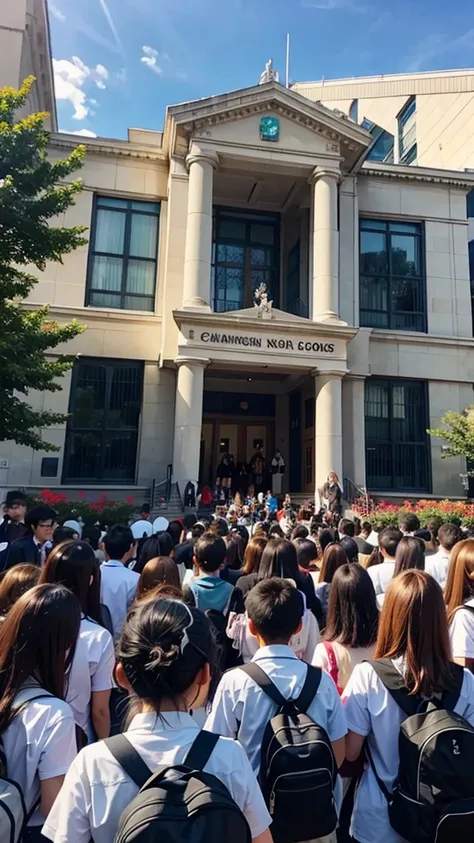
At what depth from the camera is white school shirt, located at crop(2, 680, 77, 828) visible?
1.94 metres

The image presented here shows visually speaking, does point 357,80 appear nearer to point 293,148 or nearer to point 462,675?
point 293,148

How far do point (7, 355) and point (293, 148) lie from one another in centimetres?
1299

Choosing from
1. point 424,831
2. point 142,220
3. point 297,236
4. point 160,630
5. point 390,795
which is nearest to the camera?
point 160,630

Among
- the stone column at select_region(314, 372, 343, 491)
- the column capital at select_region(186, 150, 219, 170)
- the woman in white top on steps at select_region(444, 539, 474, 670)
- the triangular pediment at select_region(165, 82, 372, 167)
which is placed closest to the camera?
the woman in white top on steps at select_region(444, 539, 474, 670)

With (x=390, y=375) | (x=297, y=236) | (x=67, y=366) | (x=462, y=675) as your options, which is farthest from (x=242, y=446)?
(x=462, y=675)

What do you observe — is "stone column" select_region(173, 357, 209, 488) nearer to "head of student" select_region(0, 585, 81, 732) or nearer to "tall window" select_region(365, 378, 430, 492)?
"tall window" select_region(365, 378, 430, 492)

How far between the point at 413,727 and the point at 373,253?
71.0 ft

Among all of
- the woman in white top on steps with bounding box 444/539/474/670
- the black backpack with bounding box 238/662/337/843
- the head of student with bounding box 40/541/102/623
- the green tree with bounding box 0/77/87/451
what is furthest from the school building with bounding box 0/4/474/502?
the black backpack with bounding box 238/662/337/843

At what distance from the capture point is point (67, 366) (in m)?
13.2

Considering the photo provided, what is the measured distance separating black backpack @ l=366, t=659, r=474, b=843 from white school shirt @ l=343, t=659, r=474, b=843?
0.36 ft

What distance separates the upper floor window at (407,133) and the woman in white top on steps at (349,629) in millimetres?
36422

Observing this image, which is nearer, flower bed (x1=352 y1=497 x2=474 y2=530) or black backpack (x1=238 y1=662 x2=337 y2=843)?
black backpack (x1=238 y1=662 x2=337 y2=843)

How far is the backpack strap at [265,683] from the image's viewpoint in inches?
89.0

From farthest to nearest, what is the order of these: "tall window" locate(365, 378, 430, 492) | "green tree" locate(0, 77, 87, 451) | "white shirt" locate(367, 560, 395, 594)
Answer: "tall window" locate(365, 378, 430, 492) → "green tree" locate(0, 77, 87, 451) → "white shirt" locate(367, 560, 395, 594)
